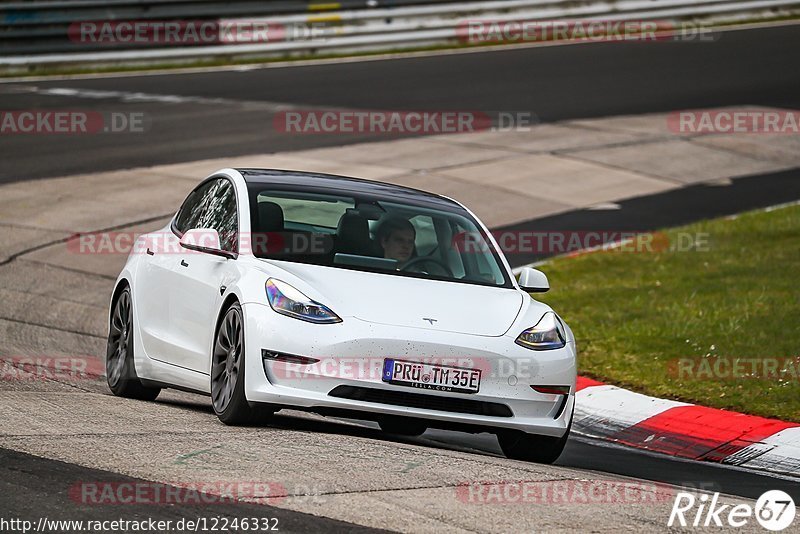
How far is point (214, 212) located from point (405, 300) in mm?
1840

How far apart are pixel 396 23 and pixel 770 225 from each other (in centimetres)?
1547

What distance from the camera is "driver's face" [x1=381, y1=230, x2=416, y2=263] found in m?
8.70

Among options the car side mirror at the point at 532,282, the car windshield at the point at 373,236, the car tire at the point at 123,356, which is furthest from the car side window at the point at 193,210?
the car side mirror at the point at 532,282

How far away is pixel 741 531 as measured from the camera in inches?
240

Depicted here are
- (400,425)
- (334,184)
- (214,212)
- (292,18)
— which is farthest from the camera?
(292,18)

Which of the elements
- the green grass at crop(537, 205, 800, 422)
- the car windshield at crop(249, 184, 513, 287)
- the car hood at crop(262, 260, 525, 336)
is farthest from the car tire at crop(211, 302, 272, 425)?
the green grass at crop(537, 205, 800, 422)

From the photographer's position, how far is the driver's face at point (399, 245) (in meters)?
8.70

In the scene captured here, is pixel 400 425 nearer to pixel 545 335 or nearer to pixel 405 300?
pixel 405 300

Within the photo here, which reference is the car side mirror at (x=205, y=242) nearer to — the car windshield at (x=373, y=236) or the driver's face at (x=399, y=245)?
the car windshield at (x=373, y=236)

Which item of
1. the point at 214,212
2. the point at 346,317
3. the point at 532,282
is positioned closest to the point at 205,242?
the point at 214,212

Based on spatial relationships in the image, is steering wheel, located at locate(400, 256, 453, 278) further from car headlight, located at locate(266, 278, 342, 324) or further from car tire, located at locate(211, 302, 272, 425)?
car tire, located at locate(211, 302, 272, 425)

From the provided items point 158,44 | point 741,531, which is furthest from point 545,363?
point 158,44

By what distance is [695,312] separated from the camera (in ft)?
40.8

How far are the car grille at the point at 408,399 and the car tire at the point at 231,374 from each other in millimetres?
468
